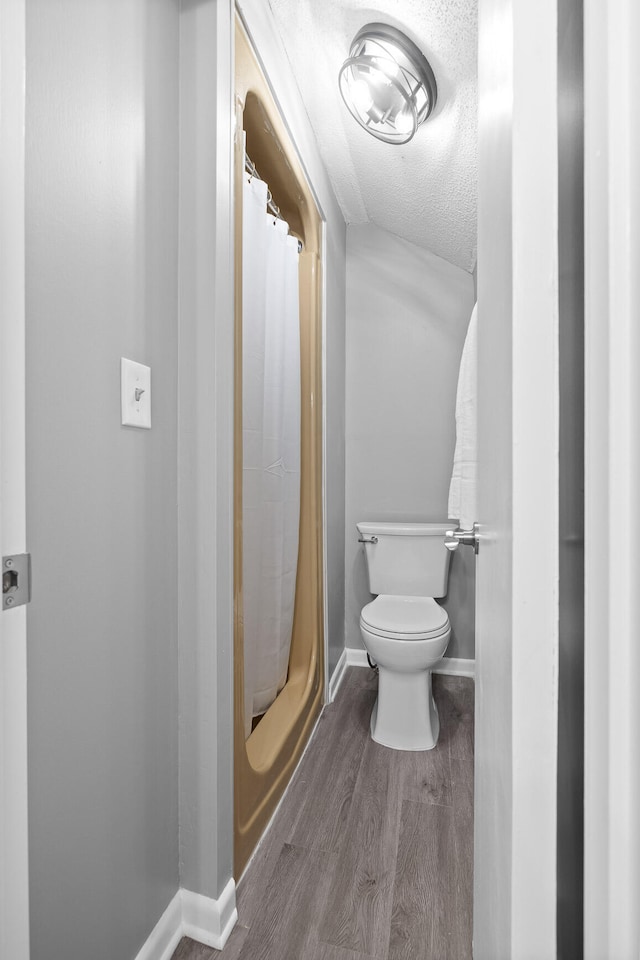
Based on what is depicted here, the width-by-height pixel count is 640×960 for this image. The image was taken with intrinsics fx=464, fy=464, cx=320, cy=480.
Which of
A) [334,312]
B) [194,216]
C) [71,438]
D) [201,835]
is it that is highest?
[334,312]

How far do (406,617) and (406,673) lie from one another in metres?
0.21

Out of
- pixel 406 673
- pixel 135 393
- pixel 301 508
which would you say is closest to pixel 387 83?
pixel 135 393

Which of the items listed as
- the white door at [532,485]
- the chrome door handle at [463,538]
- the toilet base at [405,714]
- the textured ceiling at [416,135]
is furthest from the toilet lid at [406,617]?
the textured ceiling at [416,135]

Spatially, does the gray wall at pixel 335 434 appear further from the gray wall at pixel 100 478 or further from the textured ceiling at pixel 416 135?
A: the gray wall at pixel 100 478

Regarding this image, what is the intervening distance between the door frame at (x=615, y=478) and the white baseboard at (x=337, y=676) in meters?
1.82

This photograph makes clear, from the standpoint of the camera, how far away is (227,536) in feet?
3.37

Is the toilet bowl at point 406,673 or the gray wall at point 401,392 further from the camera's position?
the gray wall at point 401,392

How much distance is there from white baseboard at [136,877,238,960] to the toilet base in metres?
0.85

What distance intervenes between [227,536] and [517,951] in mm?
788

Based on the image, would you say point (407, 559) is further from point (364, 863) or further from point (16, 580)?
point (16, 580)

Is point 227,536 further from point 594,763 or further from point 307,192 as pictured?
point 307,192

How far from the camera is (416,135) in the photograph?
Answer: 4.92 feet

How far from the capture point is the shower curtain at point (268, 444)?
1.34 metres

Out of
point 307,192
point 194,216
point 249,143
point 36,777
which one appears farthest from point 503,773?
point 307,192
